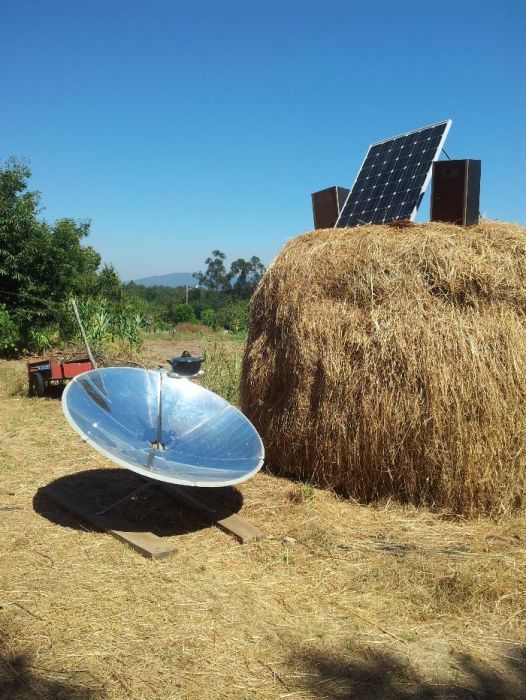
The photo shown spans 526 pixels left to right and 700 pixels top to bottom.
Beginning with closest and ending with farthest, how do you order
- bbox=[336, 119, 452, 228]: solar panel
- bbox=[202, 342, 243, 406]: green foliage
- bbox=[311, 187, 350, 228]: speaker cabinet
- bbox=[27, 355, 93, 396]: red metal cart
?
1. bbox=[336, 119, 452, 228]: solar panel
2. bbox=[311, 187, 350, 228]: speaker cabinet
3. bbox=[202, 342, 243, 406]: green foliage
4. bbox=[27, 355, 93, 396]: red metal cart

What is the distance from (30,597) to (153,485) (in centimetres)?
249

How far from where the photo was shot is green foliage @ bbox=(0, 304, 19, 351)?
16.5 m

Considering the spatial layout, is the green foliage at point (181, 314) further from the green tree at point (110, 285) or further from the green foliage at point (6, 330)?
the green foliage at point (6, 330)

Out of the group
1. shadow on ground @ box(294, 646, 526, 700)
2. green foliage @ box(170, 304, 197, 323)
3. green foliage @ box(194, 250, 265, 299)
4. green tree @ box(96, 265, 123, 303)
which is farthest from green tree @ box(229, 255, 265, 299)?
shadow on ground @ box(294, 646, 526, 700)

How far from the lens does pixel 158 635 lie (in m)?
4.06

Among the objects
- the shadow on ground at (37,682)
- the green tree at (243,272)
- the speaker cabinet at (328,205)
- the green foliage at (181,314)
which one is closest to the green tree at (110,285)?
the speaker cabinet at (328,205)

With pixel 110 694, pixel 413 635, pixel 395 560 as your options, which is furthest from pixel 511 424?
pixel 110 694

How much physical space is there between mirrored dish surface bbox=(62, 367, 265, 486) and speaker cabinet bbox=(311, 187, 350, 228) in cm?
360

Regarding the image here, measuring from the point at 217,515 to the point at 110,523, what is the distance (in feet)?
3.45

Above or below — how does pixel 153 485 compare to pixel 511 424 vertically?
below

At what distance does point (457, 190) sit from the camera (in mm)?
7258

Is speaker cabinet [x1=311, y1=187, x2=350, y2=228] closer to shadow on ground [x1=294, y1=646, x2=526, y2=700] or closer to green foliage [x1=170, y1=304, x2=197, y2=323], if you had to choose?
shadow on ground [x1=294, y1=646, x2=526, y2=700]

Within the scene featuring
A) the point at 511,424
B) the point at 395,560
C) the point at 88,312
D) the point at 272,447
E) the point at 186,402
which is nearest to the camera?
the point at 395,560

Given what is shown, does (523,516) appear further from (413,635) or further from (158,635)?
(158,635)
